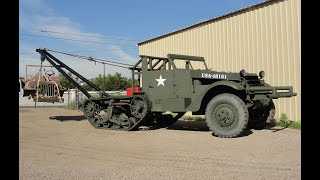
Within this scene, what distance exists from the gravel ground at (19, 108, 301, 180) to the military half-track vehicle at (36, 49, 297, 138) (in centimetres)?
54

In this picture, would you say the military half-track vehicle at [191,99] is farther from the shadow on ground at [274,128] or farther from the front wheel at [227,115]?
the shadow on ground at [274,128]

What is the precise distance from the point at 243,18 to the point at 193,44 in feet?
9.26

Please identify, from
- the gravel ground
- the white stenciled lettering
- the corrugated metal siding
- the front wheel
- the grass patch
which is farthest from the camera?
the corrugated metal siding

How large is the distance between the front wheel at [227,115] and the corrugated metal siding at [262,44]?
111 inches

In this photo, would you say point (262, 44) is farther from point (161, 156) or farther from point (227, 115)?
point (161, 156)

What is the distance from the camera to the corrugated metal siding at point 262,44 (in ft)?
33.2

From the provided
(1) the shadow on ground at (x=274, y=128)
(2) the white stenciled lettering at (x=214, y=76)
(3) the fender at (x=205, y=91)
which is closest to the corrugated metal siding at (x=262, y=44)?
(1) the shadow on ground at (x=274, y=128)

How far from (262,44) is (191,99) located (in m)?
3.45

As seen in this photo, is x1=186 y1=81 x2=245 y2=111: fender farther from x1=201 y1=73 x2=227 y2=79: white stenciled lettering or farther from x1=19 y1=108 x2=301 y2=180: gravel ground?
x1=19 y1=108 x2=301 y2=180: gravel ground

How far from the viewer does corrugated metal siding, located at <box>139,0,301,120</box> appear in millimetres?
10109

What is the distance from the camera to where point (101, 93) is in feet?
36.4

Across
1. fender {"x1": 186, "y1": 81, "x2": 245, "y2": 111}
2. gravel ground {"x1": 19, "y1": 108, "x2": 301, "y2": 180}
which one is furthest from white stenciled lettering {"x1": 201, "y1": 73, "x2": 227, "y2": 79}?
gravel ground {"x1": 19, "y1": 108, "x2": 301, "y2": 180}

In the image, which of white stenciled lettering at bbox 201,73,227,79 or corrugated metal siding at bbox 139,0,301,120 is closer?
white stenciled lettering at bbox 201,73,227,79

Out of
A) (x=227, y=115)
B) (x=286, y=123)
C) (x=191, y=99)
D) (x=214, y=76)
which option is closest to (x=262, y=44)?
(x=286, y=123)
